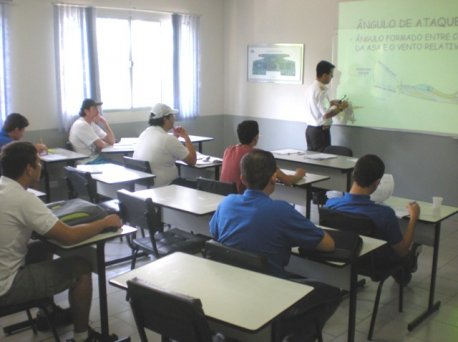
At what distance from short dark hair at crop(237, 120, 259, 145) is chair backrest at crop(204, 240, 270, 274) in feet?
6.23

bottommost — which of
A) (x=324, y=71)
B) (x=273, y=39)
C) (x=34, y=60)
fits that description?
(x=324, y=71)

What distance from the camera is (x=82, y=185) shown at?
4.35 metres

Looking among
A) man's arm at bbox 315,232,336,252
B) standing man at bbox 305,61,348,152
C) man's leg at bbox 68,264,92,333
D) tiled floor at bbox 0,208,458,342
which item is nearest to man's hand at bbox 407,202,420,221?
tiled floor at bbox 0,208,458,342

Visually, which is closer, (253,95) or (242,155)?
(242,155)

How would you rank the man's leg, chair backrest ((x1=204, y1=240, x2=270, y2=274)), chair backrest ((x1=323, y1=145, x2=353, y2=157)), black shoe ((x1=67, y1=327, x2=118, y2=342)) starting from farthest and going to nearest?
chair backrest ((x1=323, y1=145, x2=353, y2=157)), black shoe ((x1=67, y1=327, x2=118, y2=342)), the man's leg, chair backrest ((x1=204, y1=240, x2=270, y2=274))

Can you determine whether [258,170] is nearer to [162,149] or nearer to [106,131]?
[162,149]

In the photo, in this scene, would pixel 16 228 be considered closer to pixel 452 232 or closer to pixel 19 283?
pixel 19 283

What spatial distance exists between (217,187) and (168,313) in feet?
6.87

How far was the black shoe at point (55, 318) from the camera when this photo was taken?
320cm

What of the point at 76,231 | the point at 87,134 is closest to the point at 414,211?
the point at 76,231

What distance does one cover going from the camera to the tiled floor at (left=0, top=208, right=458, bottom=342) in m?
3.15

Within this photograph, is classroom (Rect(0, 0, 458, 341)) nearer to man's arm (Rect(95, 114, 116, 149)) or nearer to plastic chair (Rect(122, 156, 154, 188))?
man's arm (Rect(95, 114, 116, 149))

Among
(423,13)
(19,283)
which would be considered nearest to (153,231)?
(19,283)

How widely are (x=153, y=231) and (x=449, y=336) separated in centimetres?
198
